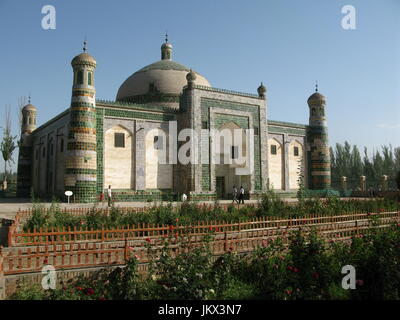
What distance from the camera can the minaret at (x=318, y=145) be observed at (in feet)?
98.3

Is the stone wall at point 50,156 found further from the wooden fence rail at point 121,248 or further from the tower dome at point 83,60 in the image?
the wooden fence rail at point 121,248

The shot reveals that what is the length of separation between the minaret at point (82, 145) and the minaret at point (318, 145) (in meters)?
19.1

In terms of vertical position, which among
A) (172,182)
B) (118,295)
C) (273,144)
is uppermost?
(273,144)

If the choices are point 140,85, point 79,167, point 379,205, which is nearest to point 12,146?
point 140,85

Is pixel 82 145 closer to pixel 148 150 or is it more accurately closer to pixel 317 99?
pixel 148 150

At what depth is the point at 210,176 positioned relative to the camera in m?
23.0

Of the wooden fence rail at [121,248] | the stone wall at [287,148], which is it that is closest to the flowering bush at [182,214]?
the wooden fence rail at [121,248]

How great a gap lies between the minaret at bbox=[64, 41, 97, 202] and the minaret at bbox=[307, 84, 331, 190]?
750 inches

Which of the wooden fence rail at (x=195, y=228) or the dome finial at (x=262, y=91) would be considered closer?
the wooden fence rail at (x=195, y=228)

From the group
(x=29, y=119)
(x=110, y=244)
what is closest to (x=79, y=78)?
(x=29, y=119)

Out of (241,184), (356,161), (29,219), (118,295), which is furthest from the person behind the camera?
(356,161)

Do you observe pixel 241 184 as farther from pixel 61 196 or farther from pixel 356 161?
pixel 356 161

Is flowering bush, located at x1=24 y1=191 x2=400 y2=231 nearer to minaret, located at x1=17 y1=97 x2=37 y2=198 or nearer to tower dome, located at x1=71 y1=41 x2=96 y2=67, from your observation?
tower dome, located at x1=71 y1=41 x2=96 y2=67

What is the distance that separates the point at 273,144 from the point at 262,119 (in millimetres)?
2987
